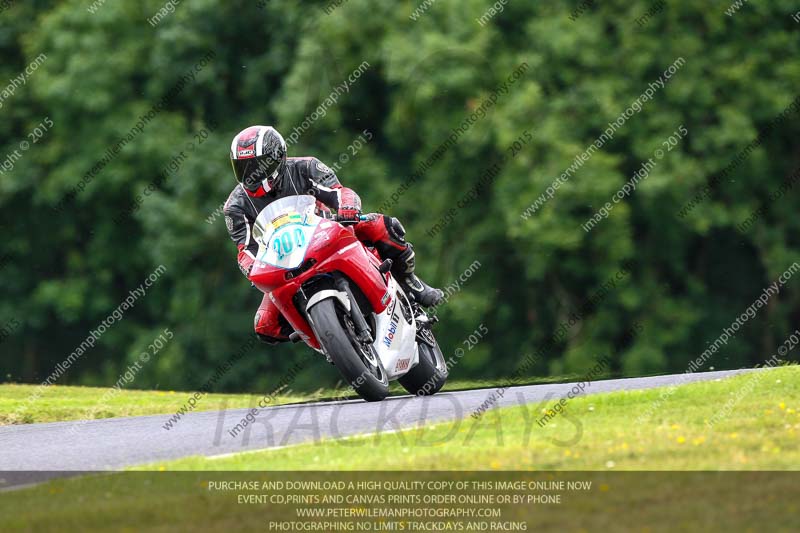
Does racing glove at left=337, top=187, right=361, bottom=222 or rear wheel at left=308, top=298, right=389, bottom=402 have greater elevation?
racing glove at left=337, top=187, right=361, bottom=222

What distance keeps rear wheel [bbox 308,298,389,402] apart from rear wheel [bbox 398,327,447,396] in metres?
1.25

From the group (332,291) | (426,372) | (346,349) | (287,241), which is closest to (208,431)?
(346,349)

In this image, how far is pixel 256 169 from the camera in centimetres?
1036

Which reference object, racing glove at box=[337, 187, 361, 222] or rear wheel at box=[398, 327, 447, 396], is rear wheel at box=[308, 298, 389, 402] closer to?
racing glove at box=[337, 187, 361, 222]

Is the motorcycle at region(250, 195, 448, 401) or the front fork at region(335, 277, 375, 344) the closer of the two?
the motorcycle at region(250, 195, 448, 401)

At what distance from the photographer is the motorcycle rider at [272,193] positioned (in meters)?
10.4

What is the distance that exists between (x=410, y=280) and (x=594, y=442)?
3874 mm

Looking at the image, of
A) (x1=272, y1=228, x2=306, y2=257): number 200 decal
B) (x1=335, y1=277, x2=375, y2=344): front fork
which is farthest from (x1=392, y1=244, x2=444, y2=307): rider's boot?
(x1=272, y1=228, x2=306, y2=257): number 200 decal

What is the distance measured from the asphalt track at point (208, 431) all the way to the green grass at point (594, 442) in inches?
15.1

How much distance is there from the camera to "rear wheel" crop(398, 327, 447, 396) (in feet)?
38.0

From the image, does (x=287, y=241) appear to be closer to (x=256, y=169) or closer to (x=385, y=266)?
(x=256, y=169)

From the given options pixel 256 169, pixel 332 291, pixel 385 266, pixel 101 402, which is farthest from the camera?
pixel 101 402

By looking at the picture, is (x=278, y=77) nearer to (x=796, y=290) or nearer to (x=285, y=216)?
(x=796, y=290)

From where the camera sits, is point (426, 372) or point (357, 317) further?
point (426, 372)
